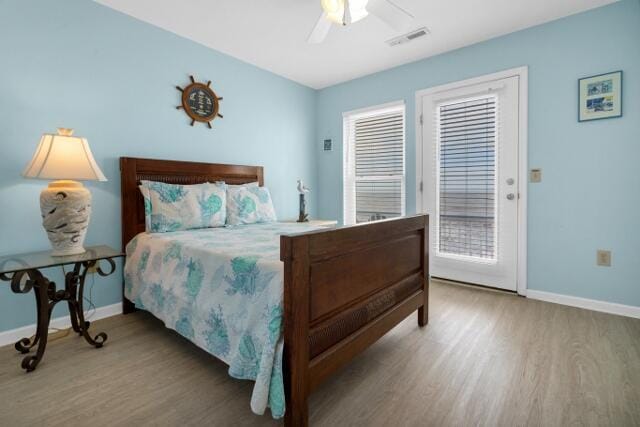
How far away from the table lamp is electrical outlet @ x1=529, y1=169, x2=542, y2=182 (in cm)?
339

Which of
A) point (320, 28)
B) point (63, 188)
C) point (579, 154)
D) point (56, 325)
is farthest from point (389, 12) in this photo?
point (56, 325)

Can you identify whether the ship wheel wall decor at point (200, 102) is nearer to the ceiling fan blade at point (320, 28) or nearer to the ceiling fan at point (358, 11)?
the ceiling fan blade at point (320, 28)

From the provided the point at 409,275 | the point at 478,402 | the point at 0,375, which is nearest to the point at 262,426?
the point at 478,402

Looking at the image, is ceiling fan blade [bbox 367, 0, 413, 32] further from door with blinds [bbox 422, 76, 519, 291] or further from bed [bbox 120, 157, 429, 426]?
bed [bbox 120, 157, 429, 426]

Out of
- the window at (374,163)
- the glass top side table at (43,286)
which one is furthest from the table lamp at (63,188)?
the window at (374,163)

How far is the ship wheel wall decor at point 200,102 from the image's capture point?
2859 millimetres

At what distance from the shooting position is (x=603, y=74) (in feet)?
7.82

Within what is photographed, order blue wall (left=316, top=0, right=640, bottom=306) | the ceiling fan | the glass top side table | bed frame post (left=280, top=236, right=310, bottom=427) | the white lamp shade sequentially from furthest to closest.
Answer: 1. blue wall (left=316, top=0, right=640, bottom=306)
2. the ceiling fan
3. the white lamp shade
4. the glass top side table
5. bed frame post (left=280, top=236, right=310, bottom=427)

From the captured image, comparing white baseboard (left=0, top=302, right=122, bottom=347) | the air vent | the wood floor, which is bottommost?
the wood floor

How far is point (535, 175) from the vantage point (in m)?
2.71

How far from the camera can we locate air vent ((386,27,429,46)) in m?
2.74

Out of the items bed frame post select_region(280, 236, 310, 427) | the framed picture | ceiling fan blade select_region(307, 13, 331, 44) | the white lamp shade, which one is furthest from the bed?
the framed picture

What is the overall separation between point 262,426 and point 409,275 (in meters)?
1.25

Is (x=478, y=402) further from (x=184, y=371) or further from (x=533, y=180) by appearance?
(x=533, y=180)
